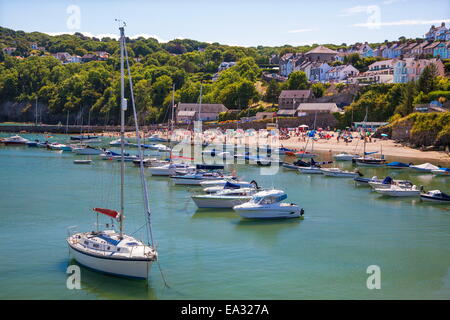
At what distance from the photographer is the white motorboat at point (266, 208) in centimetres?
3756

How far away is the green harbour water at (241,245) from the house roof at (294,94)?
66.2 meters

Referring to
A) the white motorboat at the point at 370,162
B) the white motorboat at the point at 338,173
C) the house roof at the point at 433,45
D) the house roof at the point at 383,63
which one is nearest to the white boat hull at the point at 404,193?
the white motorboat at the point at 338,173

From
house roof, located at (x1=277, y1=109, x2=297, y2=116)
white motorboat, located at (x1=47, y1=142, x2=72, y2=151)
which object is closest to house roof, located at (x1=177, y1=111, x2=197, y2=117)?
house roof, located at (x1=277, y1=109, x2=297, y2=116)

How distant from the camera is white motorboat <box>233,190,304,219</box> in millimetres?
37562

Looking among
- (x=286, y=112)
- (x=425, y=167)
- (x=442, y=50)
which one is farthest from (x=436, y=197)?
(x=442, y=50)

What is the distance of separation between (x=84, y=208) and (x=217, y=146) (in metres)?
58.8

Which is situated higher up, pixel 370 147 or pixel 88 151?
pixel 370 147

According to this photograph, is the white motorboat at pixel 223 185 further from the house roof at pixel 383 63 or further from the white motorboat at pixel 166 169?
the house roof at pixel 383 63

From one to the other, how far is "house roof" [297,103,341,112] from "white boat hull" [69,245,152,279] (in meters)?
88.0

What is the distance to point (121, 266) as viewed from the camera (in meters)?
25.3

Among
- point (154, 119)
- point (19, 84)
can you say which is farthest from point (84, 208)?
point (19, 84)

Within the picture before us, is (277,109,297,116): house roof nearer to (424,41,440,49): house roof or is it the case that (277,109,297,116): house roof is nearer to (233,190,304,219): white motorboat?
(424,41,440,49): house roof

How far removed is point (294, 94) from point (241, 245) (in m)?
90.3

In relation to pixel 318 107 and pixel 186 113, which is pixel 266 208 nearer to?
pixel 318 107
